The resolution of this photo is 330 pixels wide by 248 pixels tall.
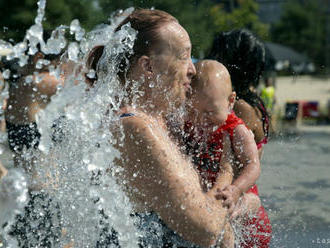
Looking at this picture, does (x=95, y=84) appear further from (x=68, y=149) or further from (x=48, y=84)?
(x=48, y=84)

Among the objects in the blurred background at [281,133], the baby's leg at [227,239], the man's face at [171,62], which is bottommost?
the blurred background at [281,133]

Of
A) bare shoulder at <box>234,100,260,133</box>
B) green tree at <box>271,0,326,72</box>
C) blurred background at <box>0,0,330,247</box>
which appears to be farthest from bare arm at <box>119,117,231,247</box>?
green tree at <box>271,0,326,72</box>

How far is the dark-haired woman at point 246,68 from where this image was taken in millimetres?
2508

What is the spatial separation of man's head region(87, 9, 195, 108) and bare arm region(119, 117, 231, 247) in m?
→ 0.17

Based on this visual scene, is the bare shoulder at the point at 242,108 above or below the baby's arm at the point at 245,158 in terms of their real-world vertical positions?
below

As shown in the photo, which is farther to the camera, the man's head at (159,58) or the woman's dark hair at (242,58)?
the woman's dark hair at (242,58)

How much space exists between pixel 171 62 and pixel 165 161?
0.37m

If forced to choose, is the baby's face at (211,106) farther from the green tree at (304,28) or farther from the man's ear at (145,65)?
the green tree at (304,28)

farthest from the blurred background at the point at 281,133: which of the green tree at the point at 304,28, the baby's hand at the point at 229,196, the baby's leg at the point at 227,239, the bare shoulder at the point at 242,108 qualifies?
the green tree at the point at 304,28

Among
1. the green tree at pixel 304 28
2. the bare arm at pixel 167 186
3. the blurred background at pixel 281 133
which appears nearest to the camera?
the bare arm at pixel 167 186

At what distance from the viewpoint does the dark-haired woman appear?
98.7 inches

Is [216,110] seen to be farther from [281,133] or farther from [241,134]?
[281,133]

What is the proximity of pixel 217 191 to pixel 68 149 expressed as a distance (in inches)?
28.4

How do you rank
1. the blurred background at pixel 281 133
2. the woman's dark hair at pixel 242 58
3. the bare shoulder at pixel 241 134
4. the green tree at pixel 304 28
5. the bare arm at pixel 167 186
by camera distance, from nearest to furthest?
1. the bare arm at pixel 167 186
2. the bare shoulder at pixel 241 134
3. the woman's dark hair at pixel 242 58
4. the blurred background at pixel 281 133
5. the green tree at pixel 304 28
